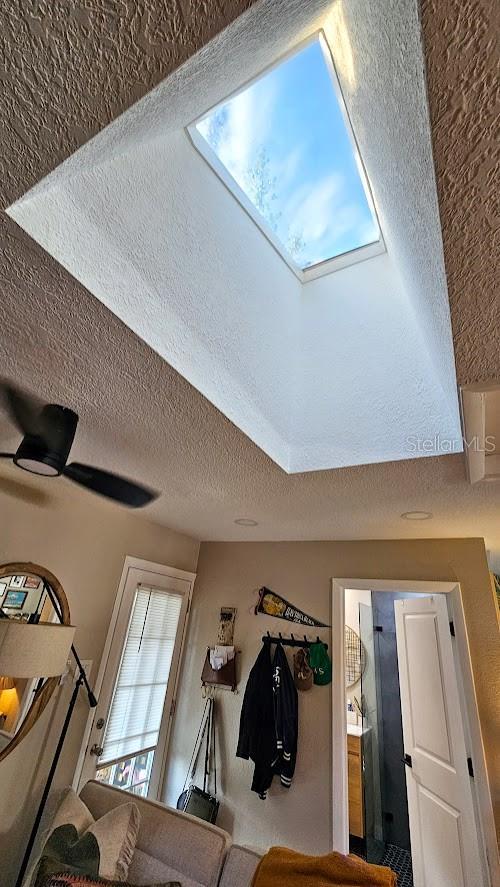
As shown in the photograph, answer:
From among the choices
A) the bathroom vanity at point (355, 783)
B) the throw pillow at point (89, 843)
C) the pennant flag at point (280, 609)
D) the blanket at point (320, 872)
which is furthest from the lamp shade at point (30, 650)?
the bathroom vanity at point (355, 783)

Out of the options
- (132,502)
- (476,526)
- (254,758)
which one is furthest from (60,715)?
(476,526)

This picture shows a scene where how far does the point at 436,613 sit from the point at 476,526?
0.78 m

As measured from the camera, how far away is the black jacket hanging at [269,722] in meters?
2.84

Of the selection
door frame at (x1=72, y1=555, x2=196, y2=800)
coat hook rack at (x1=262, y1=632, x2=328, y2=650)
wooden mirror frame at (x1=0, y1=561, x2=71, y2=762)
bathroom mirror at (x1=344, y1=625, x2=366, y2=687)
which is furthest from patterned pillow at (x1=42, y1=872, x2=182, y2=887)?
bathroom mirror at (x1=344, y1=625, x2=366, y2=687)

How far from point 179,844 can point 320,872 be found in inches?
27.6

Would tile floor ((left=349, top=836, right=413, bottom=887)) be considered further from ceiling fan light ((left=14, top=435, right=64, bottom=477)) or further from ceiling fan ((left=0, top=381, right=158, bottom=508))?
ceiling fan light ((left=14, top=435, right=64, bottom=477))

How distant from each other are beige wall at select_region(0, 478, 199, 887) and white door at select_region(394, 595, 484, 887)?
2.26 meters

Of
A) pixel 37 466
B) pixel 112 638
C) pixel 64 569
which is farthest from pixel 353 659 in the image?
pixel 37 466

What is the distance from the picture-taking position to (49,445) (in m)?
1.45

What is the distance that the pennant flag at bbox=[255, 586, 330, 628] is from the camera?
3204 millimetres

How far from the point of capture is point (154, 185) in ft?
3.91

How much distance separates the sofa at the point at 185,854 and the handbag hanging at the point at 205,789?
1197 millimetres

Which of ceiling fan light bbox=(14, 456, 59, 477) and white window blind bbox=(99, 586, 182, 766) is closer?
ceiling fan light bbox=(14, 456, 59, 477)

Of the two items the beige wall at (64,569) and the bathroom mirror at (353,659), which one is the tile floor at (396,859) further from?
the beige wall at (64,569)
